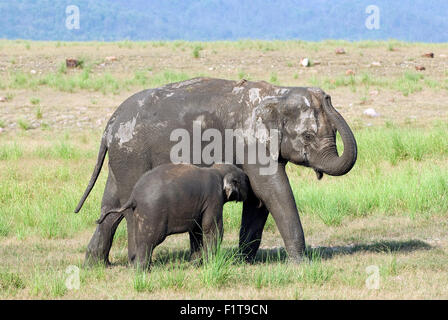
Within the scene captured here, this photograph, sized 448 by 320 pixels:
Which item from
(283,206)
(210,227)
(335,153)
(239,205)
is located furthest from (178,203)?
(239,205)

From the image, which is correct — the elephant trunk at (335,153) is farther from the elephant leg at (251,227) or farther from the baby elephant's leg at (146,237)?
Result: the baby elephant's leg at (146,237)

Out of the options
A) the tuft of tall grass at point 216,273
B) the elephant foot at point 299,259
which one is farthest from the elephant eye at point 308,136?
the tuft of tall grass at point 216,273

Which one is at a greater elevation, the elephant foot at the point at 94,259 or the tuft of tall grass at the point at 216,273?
the tuft of tall grass at the point at 216,273

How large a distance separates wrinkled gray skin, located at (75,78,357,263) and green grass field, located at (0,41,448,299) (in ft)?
2.19

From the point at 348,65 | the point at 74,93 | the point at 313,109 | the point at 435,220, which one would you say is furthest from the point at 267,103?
the point at 348,65

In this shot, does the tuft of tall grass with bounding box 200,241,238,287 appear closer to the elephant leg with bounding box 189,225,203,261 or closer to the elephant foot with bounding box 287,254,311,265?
the elephant leg with bounding box 189,225,203,261

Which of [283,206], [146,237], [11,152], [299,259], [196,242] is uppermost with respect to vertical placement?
[283,206]

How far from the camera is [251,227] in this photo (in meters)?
9.21

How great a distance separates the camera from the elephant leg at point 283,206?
861cm

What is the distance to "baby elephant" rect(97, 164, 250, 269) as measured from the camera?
7957 mm

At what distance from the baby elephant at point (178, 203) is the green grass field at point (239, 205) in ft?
1.08

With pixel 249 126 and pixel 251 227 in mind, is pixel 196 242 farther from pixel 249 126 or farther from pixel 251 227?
pixel 249 126

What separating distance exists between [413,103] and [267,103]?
15.1 m

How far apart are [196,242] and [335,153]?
174 cm
